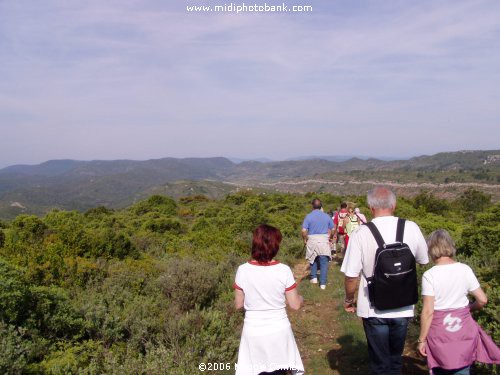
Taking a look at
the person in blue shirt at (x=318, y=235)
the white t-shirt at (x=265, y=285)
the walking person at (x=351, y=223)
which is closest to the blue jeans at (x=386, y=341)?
the white t-shirt at (x=265, y=285)

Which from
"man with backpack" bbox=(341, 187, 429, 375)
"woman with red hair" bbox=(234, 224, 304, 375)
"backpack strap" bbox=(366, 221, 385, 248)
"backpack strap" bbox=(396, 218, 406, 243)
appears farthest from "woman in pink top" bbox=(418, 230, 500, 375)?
"woman with red hair" bbox=(234, 224, 304, 375)

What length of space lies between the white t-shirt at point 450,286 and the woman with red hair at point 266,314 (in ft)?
3.52

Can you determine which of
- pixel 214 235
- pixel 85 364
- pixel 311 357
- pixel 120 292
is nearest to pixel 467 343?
pixel 311 357

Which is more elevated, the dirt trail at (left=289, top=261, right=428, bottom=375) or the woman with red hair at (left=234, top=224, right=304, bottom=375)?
A: the woman with red hair at (left=234, top=224, right=304, bottom=375)

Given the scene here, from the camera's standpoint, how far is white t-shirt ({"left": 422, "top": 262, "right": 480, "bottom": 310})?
117 inches

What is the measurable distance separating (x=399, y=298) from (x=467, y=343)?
595 millimetres

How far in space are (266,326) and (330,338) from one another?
299cm

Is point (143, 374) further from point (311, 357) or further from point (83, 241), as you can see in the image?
point (83, 241)

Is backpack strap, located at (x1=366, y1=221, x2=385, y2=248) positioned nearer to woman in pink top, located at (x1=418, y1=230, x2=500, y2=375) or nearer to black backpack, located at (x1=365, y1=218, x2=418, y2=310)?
black backpack, located at (x1=365, y1=218, x2=418, y2=310)

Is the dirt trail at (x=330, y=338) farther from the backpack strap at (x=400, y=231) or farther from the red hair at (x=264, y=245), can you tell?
the red hair at (x=264, y=245)

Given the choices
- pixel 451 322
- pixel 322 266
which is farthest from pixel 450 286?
pixel 322 266

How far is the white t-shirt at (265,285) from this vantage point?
9.82ft

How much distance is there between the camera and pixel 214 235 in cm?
1245

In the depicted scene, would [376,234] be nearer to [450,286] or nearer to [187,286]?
[450,286]
